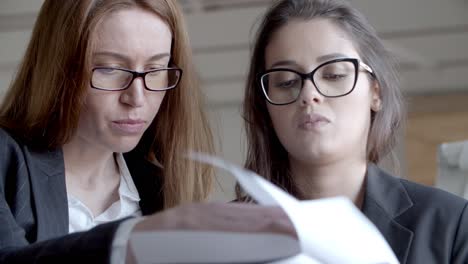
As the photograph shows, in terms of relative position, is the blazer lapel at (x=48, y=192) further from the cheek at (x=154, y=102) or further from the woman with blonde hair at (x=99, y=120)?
→ the cheek at (x=154, y=102)

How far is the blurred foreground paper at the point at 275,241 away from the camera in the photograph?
2.44ft

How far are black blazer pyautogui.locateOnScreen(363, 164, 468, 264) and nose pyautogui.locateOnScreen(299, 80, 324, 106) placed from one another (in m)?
0.20

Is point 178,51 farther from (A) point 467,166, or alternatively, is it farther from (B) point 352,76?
(A) point 467,166

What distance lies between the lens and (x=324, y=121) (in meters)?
1.33

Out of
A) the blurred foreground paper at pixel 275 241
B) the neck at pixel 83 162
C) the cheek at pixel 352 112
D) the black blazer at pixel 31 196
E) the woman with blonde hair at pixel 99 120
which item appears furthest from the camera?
the neck at pixel 83 162

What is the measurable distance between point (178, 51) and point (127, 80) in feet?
0.56

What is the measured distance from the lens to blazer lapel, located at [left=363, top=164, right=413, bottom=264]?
1288 millimetres

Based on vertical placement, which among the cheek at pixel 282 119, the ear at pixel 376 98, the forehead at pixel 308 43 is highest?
the forehead at pixel 308 43

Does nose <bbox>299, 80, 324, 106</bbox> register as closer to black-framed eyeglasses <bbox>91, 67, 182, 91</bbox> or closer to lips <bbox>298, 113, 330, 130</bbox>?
lips <bbox>298, 113, 330, 130</bbox>

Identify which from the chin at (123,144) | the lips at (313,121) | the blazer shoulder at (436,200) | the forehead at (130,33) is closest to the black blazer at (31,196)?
the chin at (123,144)

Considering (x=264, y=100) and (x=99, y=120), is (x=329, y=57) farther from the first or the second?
(x=99, y=120)

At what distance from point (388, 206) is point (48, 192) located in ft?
2.08

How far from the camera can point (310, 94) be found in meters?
1.33

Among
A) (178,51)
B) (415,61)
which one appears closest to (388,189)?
(178,51)
